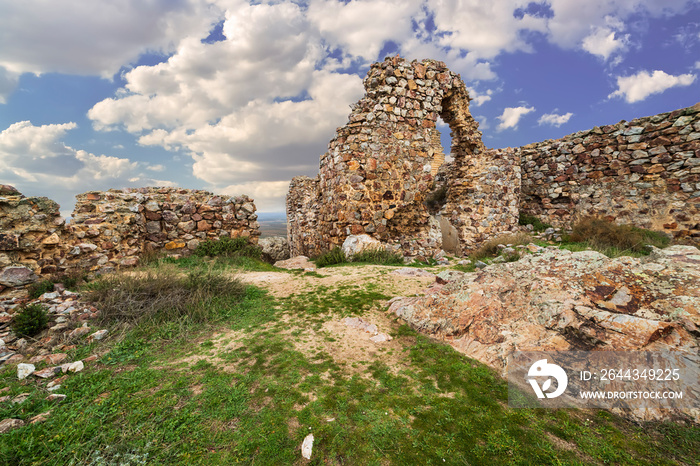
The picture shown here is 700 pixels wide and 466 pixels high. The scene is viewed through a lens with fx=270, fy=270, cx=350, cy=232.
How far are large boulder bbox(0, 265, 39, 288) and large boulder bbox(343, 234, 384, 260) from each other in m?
5.80

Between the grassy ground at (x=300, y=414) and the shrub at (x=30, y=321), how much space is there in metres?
0.90

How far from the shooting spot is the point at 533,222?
10945mm

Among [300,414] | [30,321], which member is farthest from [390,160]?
[30,321]

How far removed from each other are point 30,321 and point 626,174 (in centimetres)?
1454

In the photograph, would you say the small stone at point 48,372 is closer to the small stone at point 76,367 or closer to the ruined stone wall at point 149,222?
the small stone at point 76,367

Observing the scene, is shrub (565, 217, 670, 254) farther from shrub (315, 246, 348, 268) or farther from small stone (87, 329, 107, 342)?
small stone (87, 329, 107, 342)

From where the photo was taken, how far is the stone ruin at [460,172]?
26.1 feet

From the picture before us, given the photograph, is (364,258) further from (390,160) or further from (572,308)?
(572,308)

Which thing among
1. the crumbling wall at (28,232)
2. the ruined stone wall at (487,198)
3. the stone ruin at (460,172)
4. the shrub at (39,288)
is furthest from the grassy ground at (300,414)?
the ruined stone wall at (487,198)

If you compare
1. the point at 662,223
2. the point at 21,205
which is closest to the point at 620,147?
the point at 662,223

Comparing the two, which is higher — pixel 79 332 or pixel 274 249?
pixel 79 332

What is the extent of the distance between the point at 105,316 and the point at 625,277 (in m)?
5.97

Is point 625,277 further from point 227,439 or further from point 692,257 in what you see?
point 227,439

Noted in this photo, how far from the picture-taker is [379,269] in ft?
19.8
